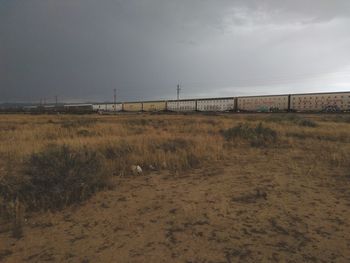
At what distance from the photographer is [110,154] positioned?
9.18 m

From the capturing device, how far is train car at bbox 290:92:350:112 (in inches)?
2120

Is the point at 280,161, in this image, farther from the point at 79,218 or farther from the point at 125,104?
the point at 125,104

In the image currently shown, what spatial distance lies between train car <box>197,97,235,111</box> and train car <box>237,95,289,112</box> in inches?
125

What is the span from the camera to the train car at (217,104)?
247 ft

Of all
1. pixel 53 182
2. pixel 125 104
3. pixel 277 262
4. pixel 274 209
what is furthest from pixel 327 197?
pixel 125 104

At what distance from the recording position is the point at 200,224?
3.97m

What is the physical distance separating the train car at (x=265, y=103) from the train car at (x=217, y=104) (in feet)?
10.4

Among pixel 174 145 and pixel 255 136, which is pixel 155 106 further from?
pixel 174 145

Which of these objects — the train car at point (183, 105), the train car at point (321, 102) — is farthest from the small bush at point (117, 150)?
the train car at point (183, 105)

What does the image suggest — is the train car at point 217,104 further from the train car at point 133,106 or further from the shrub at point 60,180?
the shrub at point 60,180

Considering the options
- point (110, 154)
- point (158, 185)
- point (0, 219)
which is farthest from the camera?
point (110, 154)

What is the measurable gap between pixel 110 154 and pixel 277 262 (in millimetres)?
6954

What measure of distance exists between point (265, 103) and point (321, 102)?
1198 cm

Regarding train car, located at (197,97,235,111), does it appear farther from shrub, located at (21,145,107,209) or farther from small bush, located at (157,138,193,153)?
shrub, located at (21,145,107,209)
